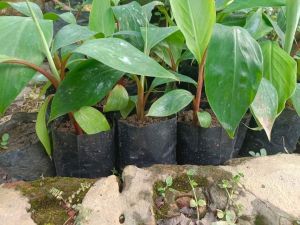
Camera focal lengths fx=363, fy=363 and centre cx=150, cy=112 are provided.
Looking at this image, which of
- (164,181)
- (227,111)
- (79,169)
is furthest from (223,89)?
(79,169)

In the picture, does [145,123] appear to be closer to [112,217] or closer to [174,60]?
[174,60]

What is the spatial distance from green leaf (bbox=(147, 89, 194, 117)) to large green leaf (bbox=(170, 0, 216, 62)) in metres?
0.17

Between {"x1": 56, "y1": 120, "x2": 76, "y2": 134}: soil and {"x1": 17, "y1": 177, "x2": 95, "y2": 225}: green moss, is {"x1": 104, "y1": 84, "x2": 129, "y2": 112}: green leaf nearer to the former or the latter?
{"x1": 56, "y1": 120, "x2": 76, "y2": 134}: soil

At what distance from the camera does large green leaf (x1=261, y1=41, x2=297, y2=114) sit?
1092 millimetres

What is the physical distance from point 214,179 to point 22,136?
31.7 inches

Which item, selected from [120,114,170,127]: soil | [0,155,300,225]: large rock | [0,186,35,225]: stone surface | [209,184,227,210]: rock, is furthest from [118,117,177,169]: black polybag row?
[0,186,35,225]: stone surface

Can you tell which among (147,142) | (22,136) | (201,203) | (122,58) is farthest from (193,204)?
(22,136)

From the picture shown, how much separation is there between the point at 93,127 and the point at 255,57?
515mm

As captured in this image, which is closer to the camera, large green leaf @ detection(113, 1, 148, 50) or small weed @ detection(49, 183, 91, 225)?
small weed @ detection(49, 183, 91, 225)

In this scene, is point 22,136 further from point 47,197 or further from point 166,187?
point 166,187

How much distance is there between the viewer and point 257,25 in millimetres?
1203

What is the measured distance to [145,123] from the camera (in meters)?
1.17

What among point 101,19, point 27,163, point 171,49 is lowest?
point 27,163

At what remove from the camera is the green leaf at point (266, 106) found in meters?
0.98
